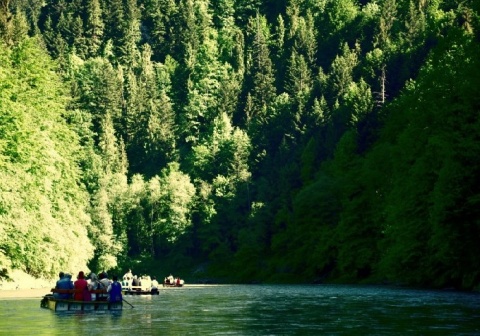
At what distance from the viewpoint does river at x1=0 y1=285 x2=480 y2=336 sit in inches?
1531

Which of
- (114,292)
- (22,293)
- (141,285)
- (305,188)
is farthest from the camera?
(305,188)

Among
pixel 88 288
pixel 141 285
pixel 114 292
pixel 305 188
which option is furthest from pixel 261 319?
pixel 305 188

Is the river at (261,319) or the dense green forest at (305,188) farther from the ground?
the dense green forest at (305,188)

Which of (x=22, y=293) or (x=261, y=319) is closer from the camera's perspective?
(x=261, y=319)

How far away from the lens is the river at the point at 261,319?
128 ft

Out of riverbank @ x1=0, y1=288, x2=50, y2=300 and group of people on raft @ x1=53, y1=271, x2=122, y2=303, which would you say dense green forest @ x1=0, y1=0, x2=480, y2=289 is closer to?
riverbank @ x1=0, y1=288, x2=50, y2=300

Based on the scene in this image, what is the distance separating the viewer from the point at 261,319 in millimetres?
46469

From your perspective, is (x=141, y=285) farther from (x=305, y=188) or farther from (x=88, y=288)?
(x=305, y=188)

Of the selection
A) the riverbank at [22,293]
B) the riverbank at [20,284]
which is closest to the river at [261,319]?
the riverbank at [22,293]

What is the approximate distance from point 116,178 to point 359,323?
149832 millimetres

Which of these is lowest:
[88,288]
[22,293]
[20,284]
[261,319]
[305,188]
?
[261,319]

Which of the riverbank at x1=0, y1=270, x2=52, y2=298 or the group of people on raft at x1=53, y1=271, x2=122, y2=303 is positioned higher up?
the riverbank at x1=0, y1=270, x2=52, y2=298

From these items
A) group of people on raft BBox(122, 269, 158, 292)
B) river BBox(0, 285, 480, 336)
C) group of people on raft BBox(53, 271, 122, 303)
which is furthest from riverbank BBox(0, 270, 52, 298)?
group of people on raft BBox(53, 271, 122, 303)

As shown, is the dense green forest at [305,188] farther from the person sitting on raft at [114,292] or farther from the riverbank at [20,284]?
the person sitting on raft at [114,292]
